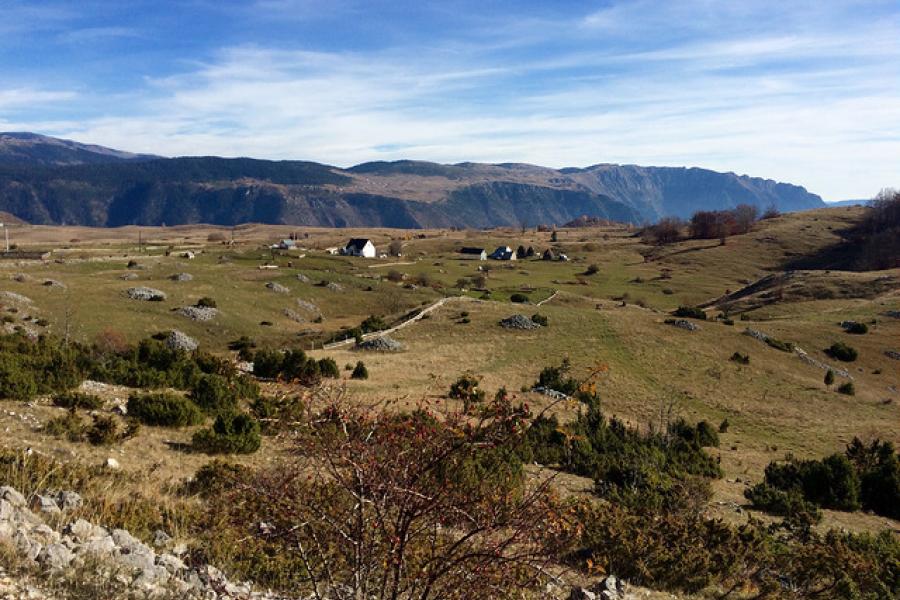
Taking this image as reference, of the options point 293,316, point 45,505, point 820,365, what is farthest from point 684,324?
point 45,505

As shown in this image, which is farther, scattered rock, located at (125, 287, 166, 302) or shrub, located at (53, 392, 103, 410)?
scattered rock, located at (125, 287, 166, 302)

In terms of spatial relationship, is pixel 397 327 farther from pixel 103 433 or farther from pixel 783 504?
pixel 103 433

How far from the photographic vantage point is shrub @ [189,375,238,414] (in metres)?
18.3

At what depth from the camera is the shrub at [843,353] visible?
48750 millimetres

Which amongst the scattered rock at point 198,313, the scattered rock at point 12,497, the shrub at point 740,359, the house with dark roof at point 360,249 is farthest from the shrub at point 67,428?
the house with dark roof at point 360,249

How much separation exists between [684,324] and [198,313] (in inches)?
1724

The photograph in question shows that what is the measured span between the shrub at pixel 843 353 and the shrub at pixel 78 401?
53.7m

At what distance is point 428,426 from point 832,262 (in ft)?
499

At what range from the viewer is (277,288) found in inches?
2783

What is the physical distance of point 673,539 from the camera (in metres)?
11.9

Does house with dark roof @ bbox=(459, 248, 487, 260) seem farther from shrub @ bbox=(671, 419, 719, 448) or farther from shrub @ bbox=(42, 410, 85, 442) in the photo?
shrub @ bbox=(42, 410, 85, 442)

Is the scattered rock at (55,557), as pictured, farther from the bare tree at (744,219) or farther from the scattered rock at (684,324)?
the bare tree at (744,219)

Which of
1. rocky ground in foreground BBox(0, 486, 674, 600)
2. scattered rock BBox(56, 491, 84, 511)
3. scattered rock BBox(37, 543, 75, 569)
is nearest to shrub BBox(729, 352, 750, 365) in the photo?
rocky ground in foreground BBox(0, 486, 674, 600)

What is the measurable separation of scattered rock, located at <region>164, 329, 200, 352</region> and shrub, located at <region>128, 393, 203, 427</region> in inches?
1127
